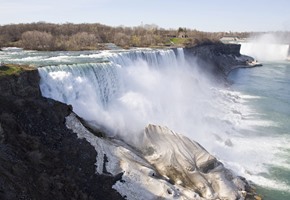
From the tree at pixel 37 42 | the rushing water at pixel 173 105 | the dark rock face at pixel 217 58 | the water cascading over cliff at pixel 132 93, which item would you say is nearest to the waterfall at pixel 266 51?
the dark rock face at pixel 217 58

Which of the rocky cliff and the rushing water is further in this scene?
the rushing water

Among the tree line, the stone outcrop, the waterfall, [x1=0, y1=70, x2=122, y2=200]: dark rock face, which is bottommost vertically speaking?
the waterfall

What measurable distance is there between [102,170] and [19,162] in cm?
463

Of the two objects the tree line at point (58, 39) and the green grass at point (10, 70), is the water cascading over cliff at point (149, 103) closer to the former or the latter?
the green grass at point (10, 70)

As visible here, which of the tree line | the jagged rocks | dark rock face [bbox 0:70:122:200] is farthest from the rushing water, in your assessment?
the tree line

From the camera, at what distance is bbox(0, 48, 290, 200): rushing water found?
22.0 metres

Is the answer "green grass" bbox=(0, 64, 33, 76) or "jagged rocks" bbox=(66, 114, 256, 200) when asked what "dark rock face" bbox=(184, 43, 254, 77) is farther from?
"green grass" bbox=(0, 64, 33, 76)

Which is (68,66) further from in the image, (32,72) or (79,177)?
(79,177)

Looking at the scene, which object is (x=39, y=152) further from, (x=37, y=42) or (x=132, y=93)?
(x=37, y=42)

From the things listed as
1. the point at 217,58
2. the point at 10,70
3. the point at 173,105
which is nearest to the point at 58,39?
the point at 173,105

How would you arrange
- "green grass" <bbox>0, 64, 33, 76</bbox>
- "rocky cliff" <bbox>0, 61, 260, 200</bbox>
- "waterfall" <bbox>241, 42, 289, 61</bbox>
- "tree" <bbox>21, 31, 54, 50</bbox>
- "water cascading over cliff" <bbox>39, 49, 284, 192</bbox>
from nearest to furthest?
"rocky cliff" <bbox>0, 61, 260, 200</bbox> → "green grass" <bbox>0, 64, 33, 76</bbox> → "water cascading over cliff" <bbox>39, 49, 284, 192</bbox> → "tree" <bbox>21, 31, 54, 50</bbox> → "waterfall" <bbox>241, 42, 289, 61</bbox>

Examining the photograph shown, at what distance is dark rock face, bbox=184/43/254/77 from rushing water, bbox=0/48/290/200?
32.3 feet

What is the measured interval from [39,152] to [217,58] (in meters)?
55.6

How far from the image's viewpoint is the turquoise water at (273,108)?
20694 mm
